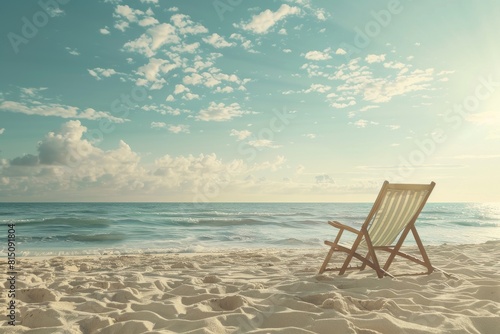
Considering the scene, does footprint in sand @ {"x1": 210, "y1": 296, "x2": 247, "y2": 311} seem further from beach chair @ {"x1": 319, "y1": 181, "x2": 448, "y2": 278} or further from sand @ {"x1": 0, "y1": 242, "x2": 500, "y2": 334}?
beach chair @ {"x1": 319, "y1": 181, "x2": 448, "y2": 278}

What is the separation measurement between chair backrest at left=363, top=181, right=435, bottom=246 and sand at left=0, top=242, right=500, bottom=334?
0.58 m

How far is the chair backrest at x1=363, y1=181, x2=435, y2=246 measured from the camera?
4.45m

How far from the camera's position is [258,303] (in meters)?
3.31

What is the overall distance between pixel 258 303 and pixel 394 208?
2.18m

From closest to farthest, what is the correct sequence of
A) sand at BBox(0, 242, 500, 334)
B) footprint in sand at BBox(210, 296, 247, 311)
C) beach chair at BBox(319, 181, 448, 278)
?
1. sand at BBox(0, 242, 500, 334)
2. footprint in sand at BBox(210, 296, 247, 311)
3. beach chair at BBox(319, 181, 448, 278)

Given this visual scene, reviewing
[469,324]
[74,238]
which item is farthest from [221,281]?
[74,238]

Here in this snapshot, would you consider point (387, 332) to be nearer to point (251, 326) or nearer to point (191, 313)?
point (251, 326)

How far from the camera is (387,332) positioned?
2.49m

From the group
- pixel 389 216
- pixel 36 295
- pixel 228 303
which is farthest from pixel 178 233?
pixel 228 303

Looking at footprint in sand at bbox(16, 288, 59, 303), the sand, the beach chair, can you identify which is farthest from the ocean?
the beach chair

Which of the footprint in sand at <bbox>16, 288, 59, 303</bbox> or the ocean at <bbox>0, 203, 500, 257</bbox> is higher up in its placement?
the footprint in sand at <bbox>16, 288, 59, 303</bbox>

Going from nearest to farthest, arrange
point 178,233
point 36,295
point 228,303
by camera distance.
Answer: point 228,303 < point 36,295 < point 178,233

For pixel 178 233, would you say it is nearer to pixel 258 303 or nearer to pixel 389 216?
pixel 389 216

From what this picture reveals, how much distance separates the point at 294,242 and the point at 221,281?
7850mm
